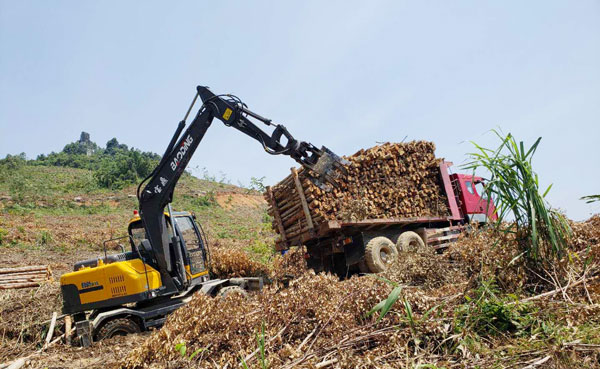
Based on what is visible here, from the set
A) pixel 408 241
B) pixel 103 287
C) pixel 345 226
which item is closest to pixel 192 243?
pixel 103 287

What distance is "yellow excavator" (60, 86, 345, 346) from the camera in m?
6.89

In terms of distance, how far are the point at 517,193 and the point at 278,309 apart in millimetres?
3041

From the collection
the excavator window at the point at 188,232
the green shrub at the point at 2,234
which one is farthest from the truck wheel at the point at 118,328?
the green shrub at the point at 2,234

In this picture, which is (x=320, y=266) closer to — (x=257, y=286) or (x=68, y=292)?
(x=257, y=286)

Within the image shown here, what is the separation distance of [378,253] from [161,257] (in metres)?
4.48

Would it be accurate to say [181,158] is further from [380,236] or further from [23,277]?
[23,277]

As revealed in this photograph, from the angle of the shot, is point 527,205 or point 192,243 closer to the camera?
point 527,205

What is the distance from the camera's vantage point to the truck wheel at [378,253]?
8.80 meters

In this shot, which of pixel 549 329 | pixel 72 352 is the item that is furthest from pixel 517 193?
pixel 72 352

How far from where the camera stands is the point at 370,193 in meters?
9.38

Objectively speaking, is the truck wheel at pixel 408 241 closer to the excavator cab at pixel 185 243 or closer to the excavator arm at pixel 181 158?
the excavator arm at pixel 181 158

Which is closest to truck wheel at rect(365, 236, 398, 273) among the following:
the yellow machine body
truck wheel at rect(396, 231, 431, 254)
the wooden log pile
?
truck wheel at rect(396, 231, 431, 254)

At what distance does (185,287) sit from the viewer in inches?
297

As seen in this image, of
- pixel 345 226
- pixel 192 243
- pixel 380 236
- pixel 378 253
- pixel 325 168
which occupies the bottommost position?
pixel 378 253
